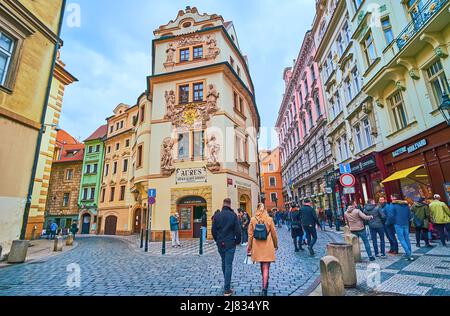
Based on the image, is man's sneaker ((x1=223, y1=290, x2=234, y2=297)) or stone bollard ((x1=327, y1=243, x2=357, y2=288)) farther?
stone bollard ((x1=327, y1=243, x2=357, y2=288))

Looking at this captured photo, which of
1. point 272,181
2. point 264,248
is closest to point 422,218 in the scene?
point 264,248

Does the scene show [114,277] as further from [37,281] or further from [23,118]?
[23,118]

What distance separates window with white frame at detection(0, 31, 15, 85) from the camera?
9570 mm

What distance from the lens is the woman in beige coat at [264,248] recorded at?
456 cm

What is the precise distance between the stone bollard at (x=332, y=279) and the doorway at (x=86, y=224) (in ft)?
113

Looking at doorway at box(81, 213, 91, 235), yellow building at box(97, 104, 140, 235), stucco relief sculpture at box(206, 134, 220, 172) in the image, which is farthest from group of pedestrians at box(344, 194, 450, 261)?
doorway at box(81, 213, 91, 235)

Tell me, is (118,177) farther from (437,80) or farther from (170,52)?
(437,80)

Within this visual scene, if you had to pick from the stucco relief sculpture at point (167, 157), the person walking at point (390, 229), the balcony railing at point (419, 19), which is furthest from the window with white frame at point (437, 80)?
the stucco relief sculpture at point (167, 157)

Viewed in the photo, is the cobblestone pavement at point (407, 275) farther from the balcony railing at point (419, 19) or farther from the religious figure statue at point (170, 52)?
the religious figure statue at point (170, 52)

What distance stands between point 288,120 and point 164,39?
1056 inches

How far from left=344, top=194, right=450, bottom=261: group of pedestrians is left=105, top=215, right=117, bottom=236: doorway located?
27.7 meters

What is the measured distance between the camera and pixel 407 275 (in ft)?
17.4

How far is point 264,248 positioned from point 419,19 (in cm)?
1349

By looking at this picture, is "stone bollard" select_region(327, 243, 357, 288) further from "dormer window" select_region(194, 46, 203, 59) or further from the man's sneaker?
"dormer window" select_region(194, 46, 203, 59)
